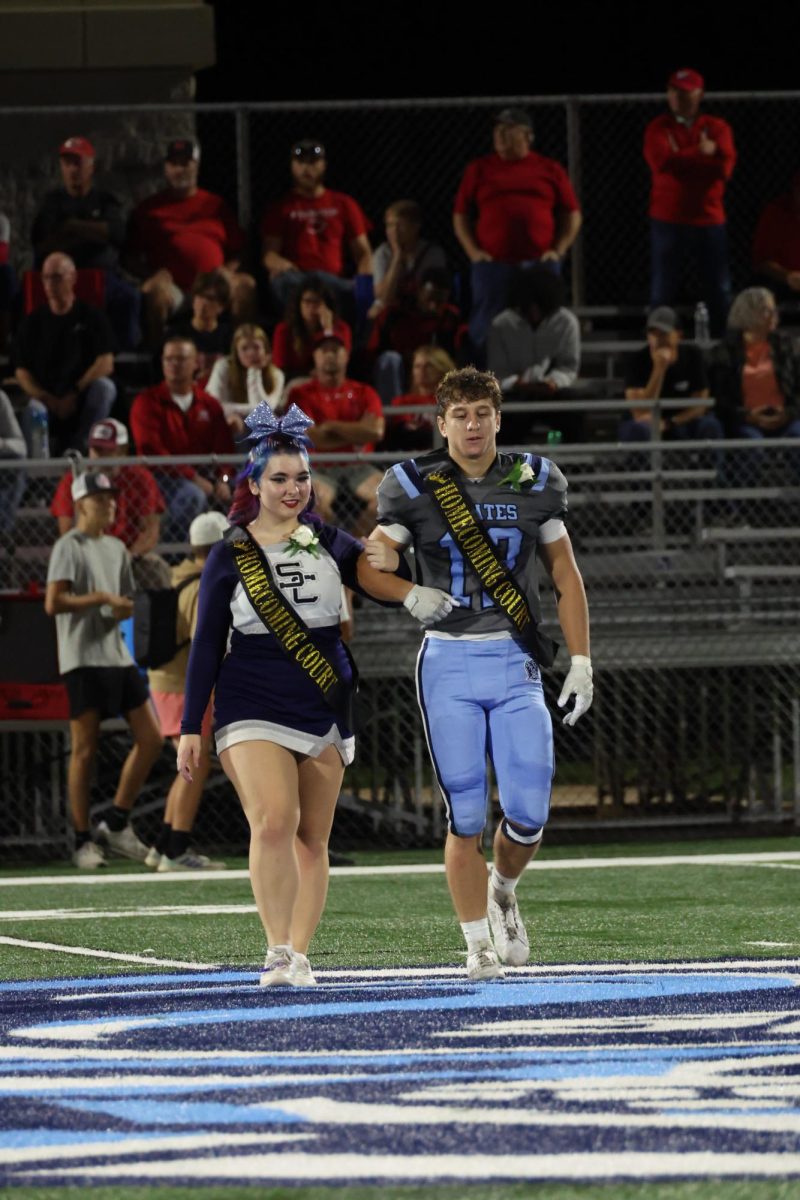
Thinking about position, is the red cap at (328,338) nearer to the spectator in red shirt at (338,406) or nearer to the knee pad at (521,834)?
the spectator in red shirt at (338,406)

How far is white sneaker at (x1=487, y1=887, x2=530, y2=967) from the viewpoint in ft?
24.8

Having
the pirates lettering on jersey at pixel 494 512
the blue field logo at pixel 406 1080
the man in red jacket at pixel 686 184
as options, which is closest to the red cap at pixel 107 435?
the man in red jacket at pixel 686 184

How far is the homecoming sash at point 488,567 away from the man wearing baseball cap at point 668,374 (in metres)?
8.29

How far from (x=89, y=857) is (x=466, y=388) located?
20.3 feet

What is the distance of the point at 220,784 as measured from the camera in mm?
13898

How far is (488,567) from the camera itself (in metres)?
7.37

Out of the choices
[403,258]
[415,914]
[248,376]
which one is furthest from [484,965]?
[403,258]

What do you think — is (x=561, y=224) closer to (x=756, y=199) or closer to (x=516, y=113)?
(x=516, y=113)

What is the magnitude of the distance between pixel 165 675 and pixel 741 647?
3778mm

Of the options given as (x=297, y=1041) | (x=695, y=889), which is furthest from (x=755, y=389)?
(x=297, y=1041)

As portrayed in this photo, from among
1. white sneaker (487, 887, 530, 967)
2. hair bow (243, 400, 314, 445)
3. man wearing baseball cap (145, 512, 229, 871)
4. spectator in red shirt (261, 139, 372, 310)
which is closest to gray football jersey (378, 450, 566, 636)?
hair bow (243, 400, 314, 445)

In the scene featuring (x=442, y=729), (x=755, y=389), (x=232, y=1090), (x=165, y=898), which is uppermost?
(x=755, y=389)

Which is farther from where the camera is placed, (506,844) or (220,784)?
(220,784)

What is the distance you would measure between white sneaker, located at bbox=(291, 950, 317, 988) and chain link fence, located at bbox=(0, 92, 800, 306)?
10363mm
